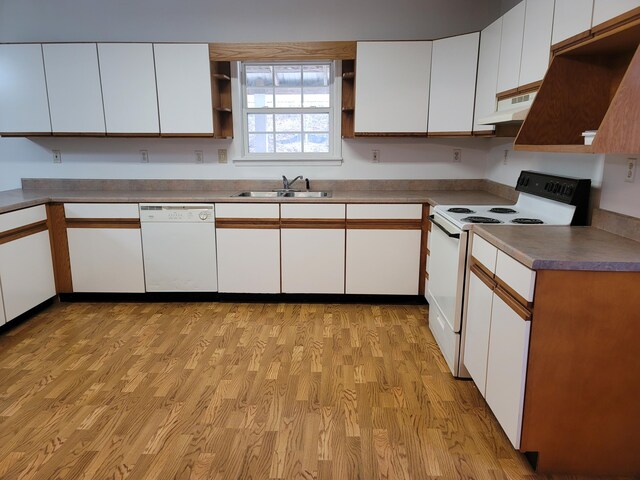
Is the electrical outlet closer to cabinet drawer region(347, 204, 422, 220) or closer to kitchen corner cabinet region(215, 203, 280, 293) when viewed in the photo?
cabinet drawer region(347, 204, 422, 220)

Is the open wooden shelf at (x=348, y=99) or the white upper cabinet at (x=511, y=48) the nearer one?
the white upper cabinet at (x=511, y=48)

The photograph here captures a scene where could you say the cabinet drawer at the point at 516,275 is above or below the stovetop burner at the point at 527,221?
below

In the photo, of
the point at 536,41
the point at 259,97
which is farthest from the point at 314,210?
the point at 536,41

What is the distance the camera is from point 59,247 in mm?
3508

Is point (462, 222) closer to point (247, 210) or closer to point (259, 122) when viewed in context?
point (247, 210)

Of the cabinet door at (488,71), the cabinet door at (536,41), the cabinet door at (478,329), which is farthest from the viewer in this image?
the cabinet door at (488,71)

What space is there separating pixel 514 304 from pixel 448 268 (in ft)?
2.66

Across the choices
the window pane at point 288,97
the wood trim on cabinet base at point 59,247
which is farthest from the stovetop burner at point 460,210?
the wood trim on cabinet base at point 59,247

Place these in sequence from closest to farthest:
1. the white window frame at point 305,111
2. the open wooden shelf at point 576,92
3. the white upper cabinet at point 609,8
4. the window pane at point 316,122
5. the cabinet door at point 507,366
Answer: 1. the white upper cabinet at point 609,8
2. the cabinet door at point 507,366
3. the open wooden shelf at point 576,92
4. the white window frame at point 305,111
5. the window pane at point 316,122

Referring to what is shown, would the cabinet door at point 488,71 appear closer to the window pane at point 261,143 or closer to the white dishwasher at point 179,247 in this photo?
the window pane at point 261,143

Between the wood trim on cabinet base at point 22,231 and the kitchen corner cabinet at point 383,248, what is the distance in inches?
90.9

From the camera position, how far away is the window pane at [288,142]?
3.92 meters

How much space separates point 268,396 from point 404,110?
2.33 meters

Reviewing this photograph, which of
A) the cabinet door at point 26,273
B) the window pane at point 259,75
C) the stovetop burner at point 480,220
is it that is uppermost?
the window pane at point 259,75
